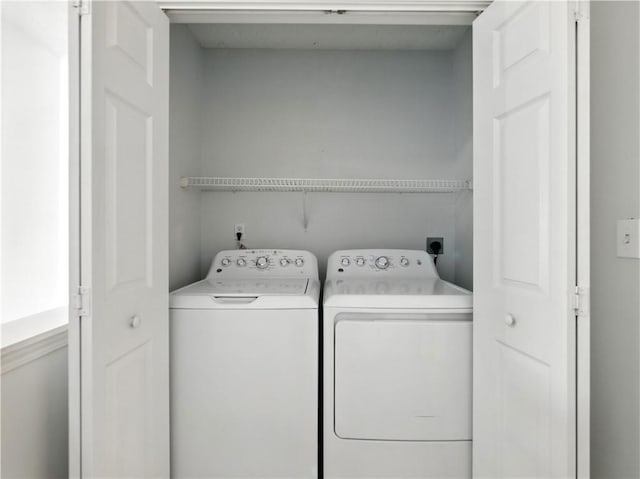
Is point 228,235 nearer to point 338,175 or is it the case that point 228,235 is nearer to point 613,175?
point 338,175

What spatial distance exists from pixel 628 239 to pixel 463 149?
1.29 m

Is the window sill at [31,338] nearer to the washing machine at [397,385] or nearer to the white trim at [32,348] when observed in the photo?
the white trim at [32,348]

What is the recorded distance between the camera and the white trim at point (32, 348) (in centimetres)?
110

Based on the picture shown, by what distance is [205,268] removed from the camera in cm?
255

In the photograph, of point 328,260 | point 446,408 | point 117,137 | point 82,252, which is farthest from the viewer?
point 328,260

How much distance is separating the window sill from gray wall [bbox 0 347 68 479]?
0.9 inches

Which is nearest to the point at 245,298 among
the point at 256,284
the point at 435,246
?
the point at 256,284

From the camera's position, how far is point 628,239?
1229 mm

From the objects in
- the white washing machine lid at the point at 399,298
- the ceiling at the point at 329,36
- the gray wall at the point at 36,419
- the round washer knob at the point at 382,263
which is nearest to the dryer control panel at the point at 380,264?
the round washer knob at the point at 382,263

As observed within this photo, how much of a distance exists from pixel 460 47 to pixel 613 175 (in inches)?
57.4

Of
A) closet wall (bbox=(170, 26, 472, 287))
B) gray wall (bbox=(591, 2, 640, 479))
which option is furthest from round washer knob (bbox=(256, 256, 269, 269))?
gray wall (bbox=(591, 2, 640, 479))

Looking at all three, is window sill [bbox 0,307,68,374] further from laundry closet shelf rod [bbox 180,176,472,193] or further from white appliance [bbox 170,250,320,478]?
laundry closet shelf rod [bbox 180,176,472,193]

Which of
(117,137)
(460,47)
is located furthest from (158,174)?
(460,47)

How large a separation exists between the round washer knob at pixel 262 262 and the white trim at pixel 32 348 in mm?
1047
